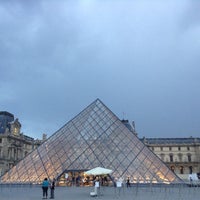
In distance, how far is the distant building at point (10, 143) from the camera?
2001 inches

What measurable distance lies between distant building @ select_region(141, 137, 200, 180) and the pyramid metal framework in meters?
44.7

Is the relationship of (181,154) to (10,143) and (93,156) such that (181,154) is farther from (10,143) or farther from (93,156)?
(93,156)

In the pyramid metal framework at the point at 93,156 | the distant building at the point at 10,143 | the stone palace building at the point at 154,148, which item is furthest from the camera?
the stone palace building at the point at 154,148

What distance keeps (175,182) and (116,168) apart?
465 centimetres

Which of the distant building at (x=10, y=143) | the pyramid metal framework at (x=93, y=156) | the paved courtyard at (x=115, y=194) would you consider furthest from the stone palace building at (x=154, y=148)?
the paved courtyard at (x=115, y=194)

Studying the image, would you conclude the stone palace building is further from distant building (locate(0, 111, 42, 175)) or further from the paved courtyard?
the paved courtyard

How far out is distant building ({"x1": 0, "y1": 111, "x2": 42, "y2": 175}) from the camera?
167 ft

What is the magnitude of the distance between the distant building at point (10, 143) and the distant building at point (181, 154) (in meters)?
33.6

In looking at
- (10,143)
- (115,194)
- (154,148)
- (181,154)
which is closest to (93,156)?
(115,194)


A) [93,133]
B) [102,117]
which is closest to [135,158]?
[93,133]

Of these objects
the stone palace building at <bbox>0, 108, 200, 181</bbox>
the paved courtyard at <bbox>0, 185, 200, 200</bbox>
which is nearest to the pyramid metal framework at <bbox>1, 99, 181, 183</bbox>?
the paved courtyard at <bbox>0, 185, 200, 200</bbox>

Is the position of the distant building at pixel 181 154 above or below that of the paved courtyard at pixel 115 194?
above

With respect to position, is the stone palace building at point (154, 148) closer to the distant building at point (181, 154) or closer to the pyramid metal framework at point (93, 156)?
the distant building at point (181, 154)

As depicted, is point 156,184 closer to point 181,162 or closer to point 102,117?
point 102,117
